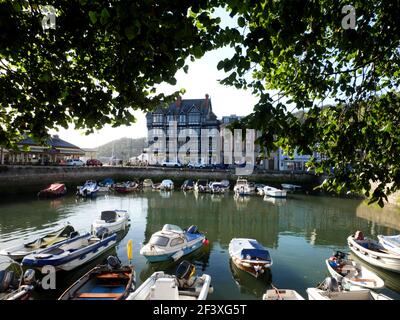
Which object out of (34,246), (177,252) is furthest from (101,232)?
(177,252)

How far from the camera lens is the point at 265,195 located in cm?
5066

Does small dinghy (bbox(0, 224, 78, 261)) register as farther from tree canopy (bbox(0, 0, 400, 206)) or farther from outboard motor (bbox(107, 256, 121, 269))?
tree canopy (bbox(0, 0, 400, 206))

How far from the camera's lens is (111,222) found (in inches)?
957

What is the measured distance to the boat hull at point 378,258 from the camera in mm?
16484

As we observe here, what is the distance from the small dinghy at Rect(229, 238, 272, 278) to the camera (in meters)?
15.3

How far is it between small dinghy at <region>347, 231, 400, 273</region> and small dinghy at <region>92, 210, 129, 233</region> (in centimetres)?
1900

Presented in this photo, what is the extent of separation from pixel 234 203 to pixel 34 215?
88.3 feet

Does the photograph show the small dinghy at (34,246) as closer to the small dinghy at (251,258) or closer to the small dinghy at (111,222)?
the small dinghy at (111,222)

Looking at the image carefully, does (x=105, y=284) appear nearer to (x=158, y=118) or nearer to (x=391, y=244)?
(x=391, y=244)

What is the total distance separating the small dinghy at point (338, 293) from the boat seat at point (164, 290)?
5.79 metres

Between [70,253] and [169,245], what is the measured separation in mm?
5760

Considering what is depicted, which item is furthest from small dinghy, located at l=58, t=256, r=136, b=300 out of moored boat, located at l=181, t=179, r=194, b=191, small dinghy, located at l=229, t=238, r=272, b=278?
moored boat, located at l=181, t=179, r=194, b=191
